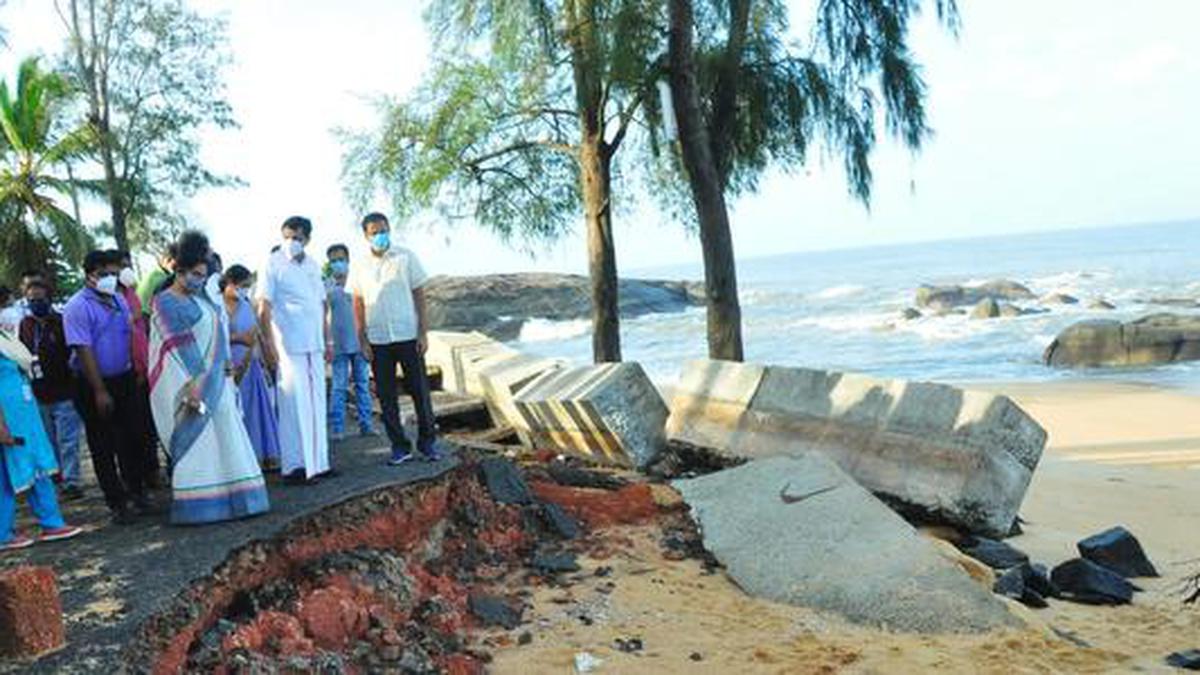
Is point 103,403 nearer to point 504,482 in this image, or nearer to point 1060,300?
point 504,482

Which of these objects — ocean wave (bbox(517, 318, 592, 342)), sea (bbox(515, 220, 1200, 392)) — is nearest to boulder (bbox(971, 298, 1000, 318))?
sea (bbox(515, 220, 1200, 392))

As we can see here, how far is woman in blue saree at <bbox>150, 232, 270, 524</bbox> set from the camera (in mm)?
5266

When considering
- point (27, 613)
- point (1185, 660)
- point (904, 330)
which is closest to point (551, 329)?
point (904, 330)

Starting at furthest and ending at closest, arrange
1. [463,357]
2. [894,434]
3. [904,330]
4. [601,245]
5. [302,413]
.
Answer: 1. [904,330]
2. [601,245]
3. [463,357]
4. [894,434]
5. [302,413]

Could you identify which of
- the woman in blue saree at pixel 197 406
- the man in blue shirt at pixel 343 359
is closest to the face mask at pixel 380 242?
the woman in blue saree at pixel 197 406

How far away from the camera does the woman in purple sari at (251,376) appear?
7047 millimetres

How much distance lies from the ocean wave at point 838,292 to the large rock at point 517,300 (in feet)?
22.8

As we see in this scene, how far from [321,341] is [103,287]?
1.31m

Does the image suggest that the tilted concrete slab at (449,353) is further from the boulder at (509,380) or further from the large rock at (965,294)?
the large rock at (965,294)

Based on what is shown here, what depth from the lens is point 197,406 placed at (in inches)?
211

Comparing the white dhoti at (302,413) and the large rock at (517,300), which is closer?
the white dhoti at (302,413)

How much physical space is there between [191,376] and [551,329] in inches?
1531

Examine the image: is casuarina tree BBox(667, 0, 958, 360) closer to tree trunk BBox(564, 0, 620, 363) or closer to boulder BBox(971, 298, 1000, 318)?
tree trunk BBox(564, 0, 620, 363)

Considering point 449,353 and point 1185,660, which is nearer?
point 1185,660
